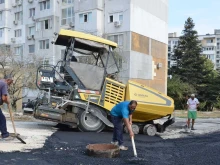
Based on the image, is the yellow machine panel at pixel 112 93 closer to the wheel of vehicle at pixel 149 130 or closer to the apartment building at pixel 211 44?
the wheel of vehicle at pixel 149 130

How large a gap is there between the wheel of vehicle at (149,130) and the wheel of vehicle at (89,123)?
134 cm

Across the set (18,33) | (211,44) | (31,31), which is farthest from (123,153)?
(211,44)

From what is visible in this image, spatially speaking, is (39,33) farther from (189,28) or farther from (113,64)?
(113,64)

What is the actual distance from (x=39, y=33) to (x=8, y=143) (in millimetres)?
32828

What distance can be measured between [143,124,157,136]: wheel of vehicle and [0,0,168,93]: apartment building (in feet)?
57.1

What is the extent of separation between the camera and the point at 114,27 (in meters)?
32.1

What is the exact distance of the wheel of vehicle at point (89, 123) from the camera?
9.92 m

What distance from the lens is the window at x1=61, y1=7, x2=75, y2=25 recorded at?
119 ft

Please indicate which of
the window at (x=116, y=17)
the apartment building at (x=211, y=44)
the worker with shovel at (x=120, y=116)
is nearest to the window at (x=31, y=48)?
the window at (x=116, y=17)

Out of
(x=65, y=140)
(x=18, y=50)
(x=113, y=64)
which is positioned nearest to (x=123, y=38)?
(x=18, y=50)

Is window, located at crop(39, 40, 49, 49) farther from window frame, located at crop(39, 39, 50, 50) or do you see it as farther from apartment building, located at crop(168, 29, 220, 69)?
apartment building, located at crop(168, 29, 220, 69)

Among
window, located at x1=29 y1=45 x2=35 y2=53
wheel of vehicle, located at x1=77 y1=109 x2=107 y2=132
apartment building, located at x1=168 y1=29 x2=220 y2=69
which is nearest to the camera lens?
wheel of vehicle, located at x1=77 y1=109 x2=107 y2=132

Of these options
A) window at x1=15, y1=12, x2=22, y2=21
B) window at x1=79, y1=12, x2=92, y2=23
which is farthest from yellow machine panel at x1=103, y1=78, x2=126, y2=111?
window at x1=15, y1=12, x2=22, y2=21

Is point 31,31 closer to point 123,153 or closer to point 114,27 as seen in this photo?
point 114,27
